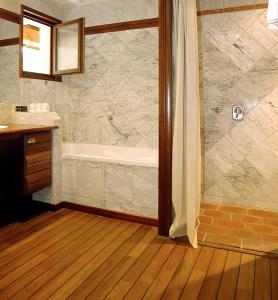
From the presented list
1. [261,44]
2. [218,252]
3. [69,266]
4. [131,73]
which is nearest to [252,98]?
[261,44]

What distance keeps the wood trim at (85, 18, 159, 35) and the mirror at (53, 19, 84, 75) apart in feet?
1.08

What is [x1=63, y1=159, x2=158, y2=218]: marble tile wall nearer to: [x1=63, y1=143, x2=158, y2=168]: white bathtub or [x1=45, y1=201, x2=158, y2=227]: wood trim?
[x1=45, y1=201, x2=158, y2=227]: wood trim

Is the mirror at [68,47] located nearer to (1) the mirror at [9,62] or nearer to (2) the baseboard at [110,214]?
(1) the mirror at [9,62]

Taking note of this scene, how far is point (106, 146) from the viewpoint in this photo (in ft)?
12.2

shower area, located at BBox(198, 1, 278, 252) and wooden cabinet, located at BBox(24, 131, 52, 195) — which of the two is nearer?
wooden cabinet, located at BBox(24, 131, 52, 195)

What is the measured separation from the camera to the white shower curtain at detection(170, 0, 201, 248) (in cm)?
217

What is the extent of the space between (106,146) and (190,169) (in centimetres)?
173

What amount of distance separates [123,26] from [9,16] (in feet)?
4.26

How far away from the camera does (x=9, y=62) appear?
3.12 m

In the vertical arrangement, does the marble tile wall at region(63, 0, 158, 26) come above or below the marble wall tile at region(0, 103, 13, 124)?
above

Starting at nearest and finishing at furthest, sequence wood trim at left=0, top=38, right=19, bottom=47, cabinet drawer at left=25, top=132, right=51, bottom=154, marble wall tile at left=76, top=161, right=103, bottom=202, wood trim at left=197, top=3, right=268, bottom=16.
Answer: cabinet drawer at left=25, top=132, right=51, bottom=154, marble wall tile at left=76, top=161, right=103, bottom=202, wood trim at left=197, top=3, right=268, bottom=16, wood trim at left=0, top=38, right=19, bottom=47

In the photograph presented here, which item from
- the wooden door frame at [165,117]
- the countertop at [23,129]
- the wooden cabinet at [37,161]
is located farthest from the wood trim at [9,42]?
the wooden door frame at [165,117]

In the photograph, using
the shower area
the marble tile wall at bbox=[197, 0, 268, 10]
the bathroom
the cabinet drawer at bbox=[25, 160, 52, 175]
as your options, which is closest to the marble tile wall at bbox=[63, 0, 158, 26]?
the bathroom

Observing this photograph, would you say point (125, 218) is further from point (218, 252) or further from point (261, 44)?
point (261, 44)
